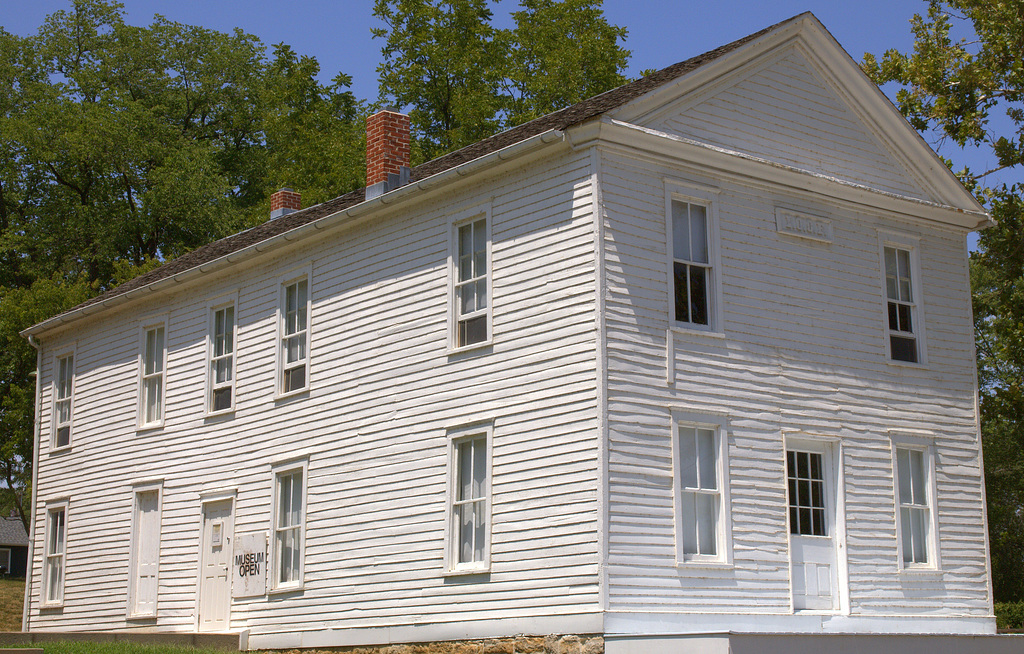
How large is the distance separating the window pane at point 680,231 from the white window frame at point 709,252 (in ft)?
0.22

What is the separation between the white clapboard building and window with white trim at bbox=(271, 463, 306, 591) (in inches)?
1.9

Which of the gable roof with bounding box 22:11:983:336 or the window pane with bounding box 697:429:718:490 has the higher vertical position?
the gable roof with bounding box 22:11:983:336

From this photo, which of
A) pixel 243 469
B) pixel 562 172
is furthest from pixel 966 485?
pixel 243 469

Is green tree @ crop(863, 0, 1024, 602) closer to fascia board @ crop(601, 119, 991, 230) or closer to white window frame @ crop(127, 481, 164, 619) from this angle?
fascia board @ crop(601, 119, 991, 230)

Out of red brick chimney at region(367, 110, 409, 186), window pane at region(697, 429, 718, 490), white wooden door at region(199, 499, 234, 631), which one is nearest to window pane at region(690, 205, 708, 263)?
window pane at region(697, 429, 718, 490)

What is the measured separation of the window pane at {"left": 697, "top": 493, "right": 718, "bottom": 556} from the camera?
15023 mm

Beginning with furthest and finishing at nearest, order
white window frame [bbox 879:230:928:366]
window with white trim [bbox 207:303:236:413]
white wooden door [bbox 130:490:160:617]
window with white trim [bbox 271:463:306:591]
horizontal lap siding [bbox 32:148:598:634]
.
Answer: white wooden door [bbox 130:490:160:617] → window with white trim [bbox 207:303:236:413] → window with white trim [bbox 271:463:306:591] → white window frame [bbox 879:230:928:366] → horizontal lap siding [bbox 32:148:598:634]

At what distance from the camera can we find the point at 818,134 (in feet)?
59.0

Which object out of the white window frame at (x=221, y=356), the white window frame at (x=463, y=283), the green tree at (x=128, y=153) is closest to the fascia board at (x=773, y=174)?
the white window frame at (x=463, y=283)

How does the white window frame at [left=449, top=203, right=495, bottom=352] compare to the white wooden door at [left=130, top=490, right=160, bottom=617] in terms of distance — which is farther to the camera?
the white wooden door at [left=130, top=490, right=160, bottom=617]

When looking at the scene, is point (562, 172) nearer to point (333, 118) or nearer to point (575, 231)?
point (575, 231)

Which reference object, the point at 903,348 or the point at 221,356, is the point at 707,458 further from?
the point at 221,356

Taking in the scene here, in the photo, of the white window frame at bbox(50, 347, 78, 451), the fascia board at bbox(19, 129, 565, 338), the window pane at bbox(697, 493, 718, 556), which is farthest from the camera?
the white window frame at bbox(50, 347, 78, 451)

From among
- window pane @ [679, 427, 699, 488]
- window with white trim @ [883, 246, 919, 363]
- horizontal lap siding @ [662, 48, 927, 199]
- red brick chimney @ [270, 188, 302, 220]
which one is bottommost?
window pane @ [679, 427, 699, 488]
